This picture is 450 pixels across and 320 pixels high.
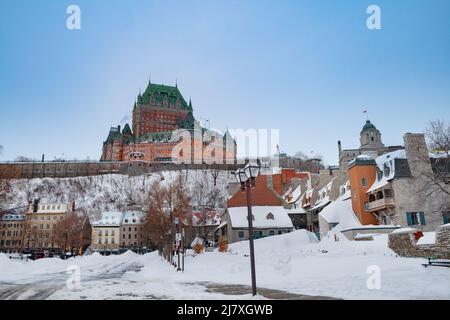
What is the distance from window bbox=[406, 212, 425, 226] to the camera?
33.2 metres

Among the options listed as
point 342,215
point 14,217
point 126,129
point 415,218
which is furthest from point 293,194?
point 126,129

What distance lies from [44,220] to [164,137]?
190ft

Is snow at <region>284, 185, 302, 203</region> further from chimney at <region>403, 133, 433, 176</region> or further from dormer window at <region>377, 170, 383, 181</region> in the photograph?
chimney at <region>403, 133, 433, 176</region>

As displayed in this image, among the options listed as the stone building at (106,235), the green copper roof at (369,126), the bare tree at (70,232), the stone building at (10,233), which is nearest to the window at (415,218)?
the bare tree at (70,232)

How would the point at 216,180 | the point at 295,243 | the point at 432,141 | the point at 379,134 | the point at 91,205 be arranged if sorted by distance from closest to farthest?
the point at 432,141 < the point at 295,243 < the point at 379,134 < the point at 91,205 < the point at 216,180

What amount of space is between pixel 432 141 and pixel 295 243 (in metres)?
17.1

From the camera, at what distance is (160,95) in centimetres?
16225

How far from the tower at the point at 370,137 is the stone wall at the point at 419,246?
258 ft

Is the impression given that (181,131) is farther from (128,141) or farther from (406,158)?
(406,158)

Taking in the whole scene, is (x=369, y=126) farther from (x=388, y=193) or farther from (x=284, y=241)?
(x=284, y=241)

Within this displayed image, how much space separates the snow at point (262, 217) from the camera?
4722 cm

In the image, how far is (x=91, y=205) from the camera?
119 metres

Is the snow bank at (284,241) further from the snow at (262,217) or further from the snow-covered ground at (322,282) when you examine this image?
the snow-covered ground at (322,282)
